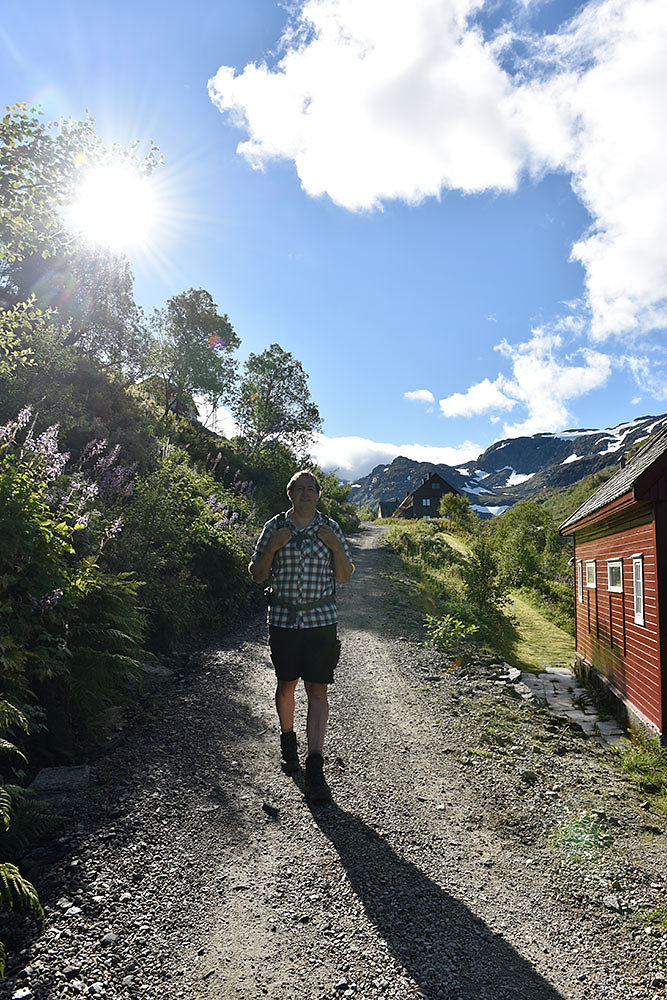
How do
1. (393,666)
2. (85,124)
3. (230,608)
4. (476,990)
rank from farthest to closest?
(230,608)
(393,666)
(85,124)
(476,990)

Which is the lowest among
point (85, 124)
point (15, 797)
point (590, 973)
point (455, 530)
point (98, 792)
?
point (590, 973)

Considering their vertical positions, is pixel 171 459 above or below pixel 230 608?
above

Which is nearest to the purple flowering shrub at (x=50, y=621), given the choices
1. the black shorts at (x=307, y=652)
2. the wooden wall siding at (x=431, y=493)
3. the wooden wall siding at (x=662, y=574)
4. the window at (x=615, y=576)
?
the black shorts at (x=307, y=652)

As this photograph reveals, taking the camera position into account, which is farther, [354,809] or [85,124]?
[85,124]

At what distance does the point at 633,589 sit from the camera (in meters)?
8.39

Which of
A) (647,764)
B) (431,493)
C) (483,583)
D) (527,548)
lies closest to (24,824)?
(647,764)

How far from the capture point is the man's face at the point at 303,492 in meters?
4.12

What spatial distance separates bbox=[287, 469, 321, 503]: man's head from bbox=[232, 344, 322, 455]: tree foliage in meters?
31.2

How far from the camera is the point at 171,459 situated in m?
12.1

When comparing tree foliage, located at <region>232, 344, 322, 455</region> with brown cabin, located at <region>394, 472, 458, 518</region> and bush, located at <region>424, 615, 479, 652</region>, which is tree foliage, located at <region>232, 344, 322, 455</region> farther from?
brown cabin, located at <region>394, 472, 458, 518</region>

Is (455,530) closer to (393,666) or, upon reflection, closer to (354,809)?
(393,666)

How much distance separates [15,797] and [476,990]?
2.87 meters

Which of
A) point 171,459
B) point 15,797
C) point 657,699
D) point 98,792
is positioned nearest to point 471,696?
point 657,699

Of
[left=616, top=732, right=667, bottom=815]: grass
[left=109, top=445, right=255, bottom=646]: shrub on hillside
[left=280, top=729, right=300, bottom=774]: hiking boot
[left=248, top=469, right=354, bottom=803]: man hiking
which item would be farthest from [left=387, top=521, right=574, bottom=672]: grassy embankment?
[left=248, top=469, right=354, bottom=803]: man hiking
